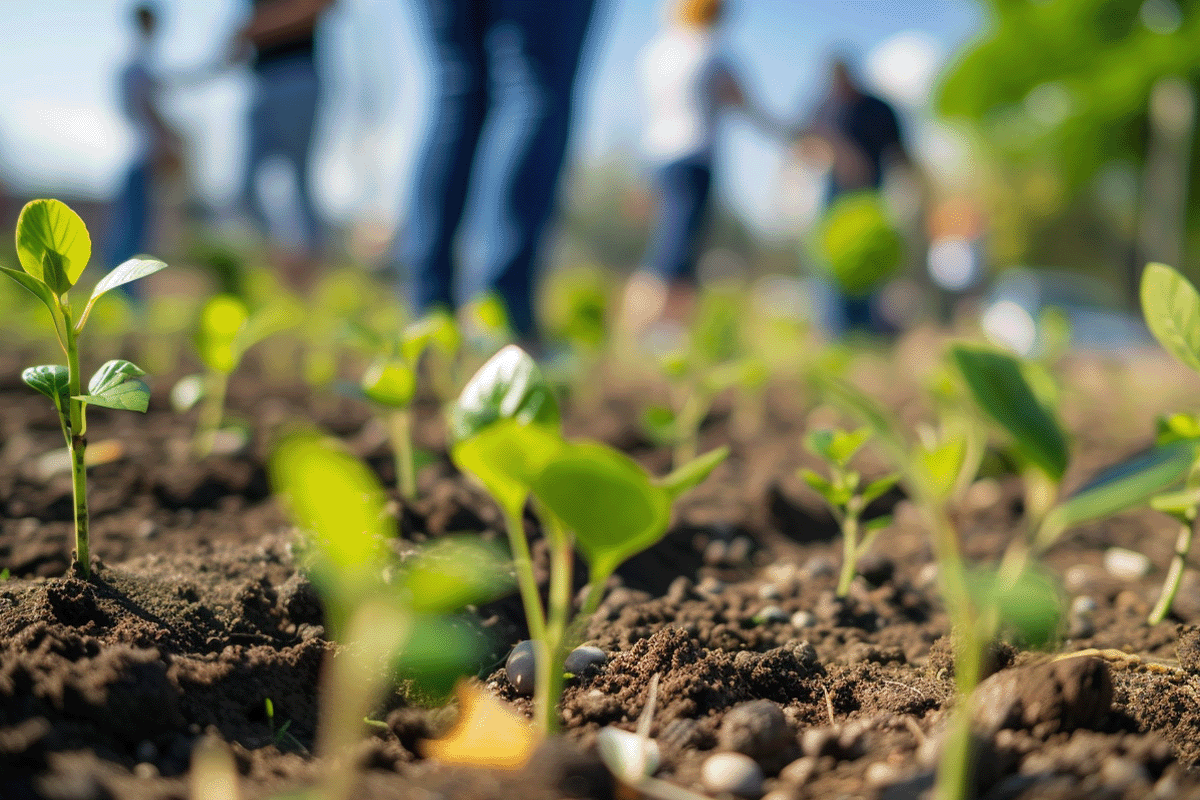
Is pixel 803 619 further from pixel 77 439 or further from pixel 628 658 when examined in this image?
pixel 77 439

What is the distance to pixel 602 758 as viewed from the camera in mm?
703

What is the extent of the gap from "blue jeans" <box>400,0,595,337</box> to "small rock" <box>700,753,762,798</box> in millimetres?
2083

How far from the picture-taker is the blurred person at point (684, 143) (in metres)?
4.05

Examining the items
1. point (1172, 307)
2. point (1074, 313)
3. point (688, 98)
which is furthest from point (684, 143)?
point (1074, 313)

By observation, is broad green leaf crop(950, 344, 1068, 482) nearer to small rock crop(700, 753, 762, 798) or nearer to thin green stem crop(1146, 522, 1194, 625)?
small rock crop(700, 753, 762, 798)

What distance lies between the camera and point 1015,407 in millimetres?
591

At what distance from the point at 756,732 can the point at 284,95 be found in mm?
4543

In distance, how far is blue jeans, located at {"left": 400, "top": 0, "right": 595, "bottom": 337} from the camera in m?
2.51

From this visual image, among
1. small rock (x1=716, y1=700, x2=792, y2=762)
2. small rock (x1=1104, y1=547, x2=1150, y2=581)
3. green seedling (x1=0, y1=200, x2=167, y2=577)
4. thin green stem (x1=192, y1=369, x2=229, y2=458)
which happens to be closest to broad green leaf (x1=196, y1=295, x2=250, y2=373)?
thin green stem (x1=192, y1=369, x2=229, y2=458)

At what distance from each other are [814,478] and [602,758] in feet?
1.69

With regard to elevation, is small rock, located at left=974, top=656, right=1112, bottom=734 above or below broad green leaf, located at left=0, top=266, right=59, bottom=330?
below

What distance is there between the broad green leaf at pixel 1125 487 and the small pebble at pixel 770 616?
551mm

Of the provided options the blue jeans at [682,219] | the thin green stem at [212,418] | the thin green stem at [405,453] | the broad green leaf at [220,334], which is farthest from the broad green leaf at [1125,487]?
the blue jeans at [682,219]

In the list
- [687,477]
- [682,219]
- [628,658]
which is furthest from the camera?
[682,219]
